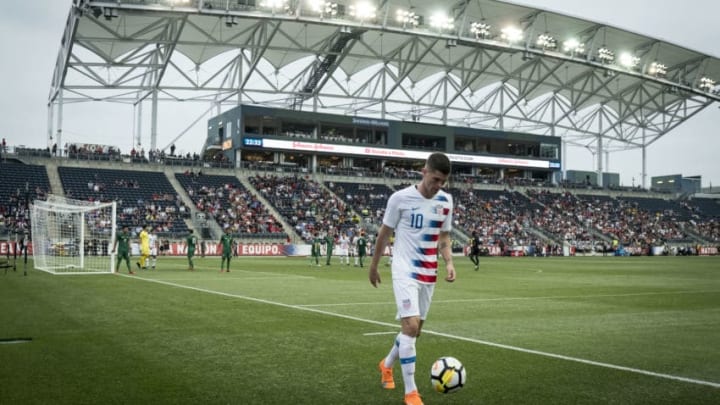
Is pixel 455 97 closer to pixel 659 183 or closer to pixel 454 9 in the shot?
pixel 454 9

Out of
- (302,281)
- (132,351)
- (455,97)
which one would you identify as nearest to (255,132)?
(455,97)

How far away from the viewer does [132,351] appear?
26.5ft

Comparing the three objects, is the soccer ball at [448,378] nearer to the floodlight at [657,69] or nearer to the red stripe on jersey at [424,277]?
the red stripe on jersey at [424,277]

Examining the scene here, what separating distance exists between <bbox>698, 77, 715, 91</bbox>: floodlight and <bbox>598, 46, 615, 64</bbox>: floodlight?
1780 centimetres

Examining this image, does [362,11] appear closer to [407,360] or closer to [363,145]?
[363,145]

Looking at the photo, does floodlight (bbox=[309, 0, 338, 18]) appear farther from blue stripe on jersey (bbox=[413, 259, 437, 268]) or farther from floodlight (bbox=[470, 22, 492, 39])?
blue stripe on jersey (bbox=[413, 259, 437, 268])

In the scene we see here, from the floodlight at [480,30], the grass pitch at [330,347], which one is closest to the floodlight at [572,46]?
the floodlight at [480,30]

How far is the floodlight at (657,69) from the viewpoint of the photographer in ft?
213

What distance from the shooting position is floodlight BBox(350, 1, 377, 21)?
48812 millimetres

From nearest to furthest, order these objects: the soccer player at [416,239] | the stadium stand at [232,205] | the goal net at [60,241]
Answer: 1. the soccer player at [416,239]
2. the goal net at [60,241]
3. the stadium stand at [232,205]

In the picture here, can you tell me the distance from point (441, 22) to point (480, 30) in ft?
12.3

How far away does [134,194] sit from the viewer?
163 ft

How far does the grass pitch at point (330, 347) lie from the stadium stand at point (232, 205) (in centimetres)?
3277

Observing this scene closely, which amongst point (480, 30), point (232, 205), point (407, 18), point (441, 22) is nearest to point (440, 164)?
point (407, 18)
